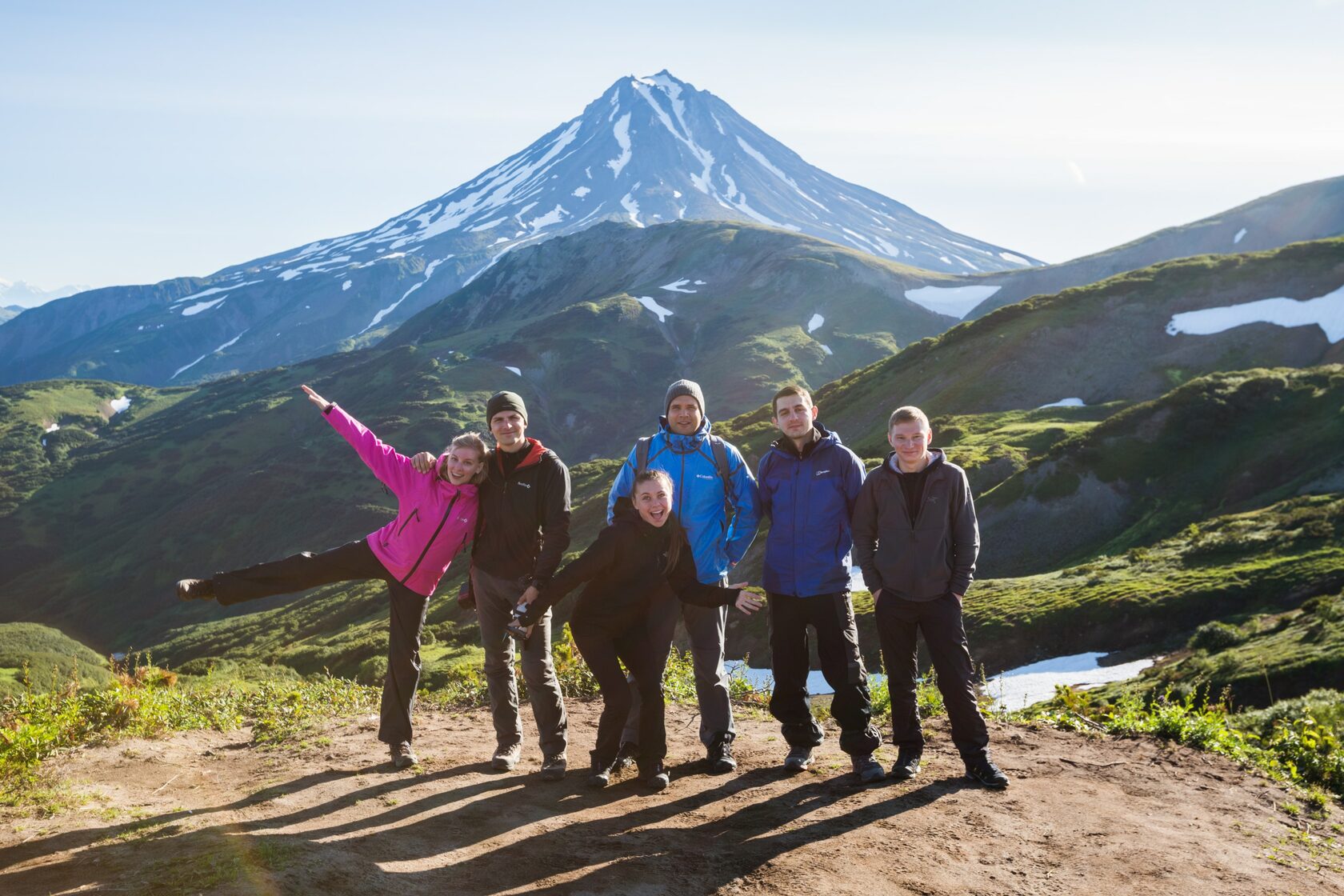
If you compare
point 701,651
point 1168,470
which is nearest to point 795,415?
point 701,651

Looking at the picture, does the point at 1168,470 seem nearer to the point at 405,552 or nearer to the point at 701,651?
the point at 701,651

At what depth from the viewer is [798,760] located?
6.89m

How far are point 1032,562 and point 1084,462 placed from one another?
202 inches

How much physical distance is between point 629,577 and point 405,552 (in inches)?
75.4

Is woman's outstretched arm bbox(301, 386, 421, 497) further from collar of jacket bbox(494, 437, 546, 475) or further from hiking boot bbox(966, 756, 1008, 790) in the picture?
hiking boot bbox(966, 756, 1008, 790)

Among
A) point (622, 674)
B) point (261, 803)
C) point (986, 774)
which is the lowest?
point (986, 774)

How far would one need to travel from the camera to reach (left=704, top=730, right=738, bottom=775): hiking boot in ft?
22.5

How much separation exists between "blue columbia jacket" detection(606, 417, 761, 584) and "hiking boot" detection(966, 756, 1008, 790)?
2336mm

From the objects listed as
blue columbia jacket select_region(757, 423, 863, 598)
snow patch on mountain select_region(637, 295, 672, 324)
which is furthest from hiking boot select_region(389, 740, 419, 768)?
snow patch on mountain select_region(637, 295, 672, 324)

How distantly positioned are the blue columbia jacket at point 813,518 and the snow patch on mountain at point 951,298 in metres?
120

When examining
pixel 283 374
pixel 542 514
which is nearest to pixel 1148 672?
pixel 542 514

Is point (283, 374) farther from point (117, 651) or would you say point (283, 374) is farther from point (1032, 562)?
point (1032, 562)

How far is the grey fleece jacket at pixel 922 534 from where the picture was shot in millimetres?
6395

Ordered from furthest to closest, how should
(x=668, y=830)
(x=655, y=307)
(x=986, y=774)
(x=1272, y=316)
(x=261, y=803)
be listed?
(x=655, y=307), (x=1272, y=316), (x=986, y=774), (x=261, y=803), (x=668, y=830)
